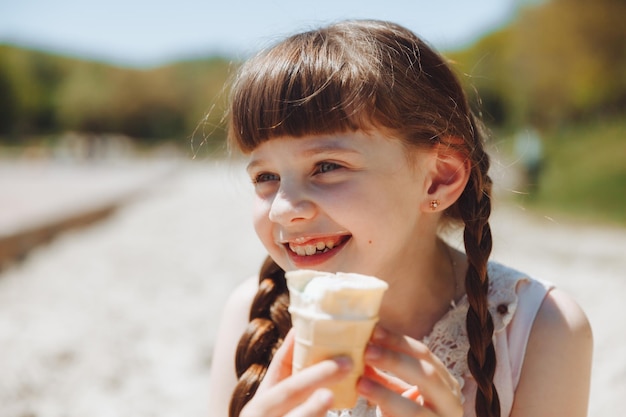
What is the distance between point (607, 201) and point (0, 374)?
40.2 ft

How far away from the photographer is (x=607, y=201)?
12680 millimetres

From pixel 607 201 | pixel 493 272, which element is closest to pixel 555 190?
pixel 607 201

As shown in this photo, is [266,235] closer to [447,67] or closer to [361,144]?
[361,144]

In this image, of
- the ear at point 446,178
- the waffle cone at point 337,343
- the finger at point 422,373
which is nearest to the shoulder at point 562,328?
the ear at point 446,178

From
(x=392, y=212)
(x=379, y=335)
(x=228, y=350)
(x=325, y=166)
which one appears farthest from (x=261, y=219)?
(x=228, y=350)

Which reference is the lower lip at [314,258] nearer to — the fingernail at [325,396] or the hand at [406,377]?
the hand at [406,377]

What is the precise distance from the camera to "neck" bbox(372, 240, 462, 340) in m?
2.07

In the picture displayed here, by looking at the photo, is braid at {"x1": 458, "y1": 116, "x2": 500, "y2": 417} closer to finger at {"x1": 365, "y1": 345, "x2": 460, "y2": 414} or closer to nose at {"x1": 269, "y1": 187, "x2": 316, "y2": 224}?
finger at {"x1": 365, "y1": 345, "x2": 460, "y2": 414}

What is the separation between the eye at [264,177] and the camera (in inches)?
73.0

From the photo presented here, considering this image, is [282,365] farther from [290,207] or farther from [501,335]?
[501,335]

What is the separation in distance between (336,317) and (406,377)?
247 millimetres

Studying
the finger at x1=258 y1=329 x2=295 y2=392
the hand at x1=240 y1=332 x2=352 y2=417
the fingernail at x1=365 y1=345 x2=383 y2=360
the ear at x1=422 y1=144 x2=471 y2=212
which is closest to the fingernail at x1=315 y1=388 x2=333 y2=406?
the hand at x1=240 y1=332 x2=352 y2=417

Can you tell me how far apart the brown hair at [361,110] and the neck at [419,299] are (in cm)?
23

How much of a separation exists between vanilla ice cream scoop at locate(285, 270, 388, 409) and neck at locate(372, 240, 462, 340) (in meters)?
0.70
